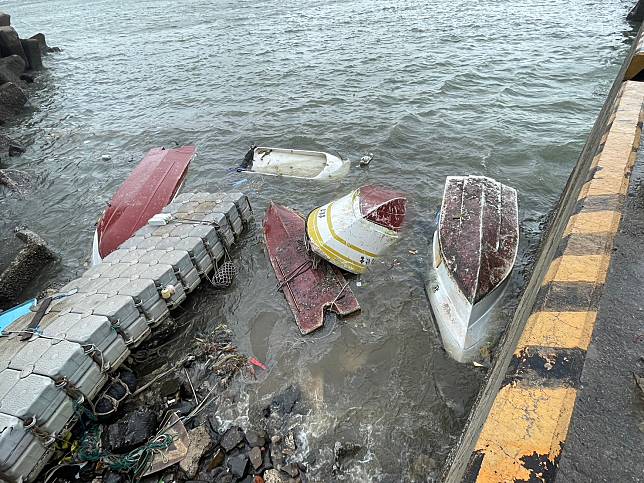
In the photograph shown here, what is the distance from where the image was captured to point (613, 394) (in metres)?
3.11

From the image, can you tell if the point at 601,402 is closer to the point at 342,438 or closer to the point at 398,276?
the point at 342,438

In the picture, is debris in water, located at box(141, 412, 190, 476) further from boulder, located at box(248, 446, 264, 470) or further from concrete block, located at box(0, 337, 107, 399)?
concrete block, located at box(0, 337, 107, 399)

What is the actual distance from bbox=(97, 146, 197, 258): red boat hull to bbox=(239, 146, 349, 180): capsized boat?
1992 millimetres

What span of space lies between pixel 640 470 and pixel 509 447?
0.90m

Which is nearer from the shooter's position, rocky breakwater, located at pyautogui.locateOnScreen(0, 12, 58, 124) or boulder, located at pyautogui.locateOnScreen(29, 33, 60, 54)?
rocky breakwater, located at pyautogui.locateOnScreen(0, 12, 58, 124)

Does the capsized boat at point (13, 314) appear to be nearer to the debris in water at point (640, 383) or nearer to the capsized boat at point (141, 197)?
the capsized boat at point (141, 197)

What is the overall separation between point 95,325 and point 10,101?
17.6 meters

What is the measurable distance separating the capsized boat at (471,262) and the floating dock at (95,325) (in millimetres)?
4538

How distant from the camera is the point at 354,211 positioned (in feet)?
24.8

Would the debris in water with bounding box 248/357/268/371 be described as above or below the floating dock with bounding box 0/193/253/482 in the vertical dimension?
below

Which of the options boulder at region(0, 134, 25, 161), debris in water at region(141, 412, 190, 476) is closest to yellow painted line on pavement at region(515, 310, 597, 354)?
debris in water at region(141, 412, 190, 476)

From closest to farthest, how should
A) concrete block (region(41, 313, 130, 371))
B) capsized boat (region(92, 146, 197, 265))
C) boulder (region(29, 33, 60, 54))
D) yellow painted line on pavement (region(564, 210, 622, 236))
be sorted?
yellow painted line on pavement (region(564, 210, 622, 236)), concrete block (region(41, 313, 130, 371)), capsized boat (region(92, 146, 197, 265)), boulder (region(29, 33, 60, 54))

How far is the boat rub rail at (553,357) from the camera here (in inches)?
106

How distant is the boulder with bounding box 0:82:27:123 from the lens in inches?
675
